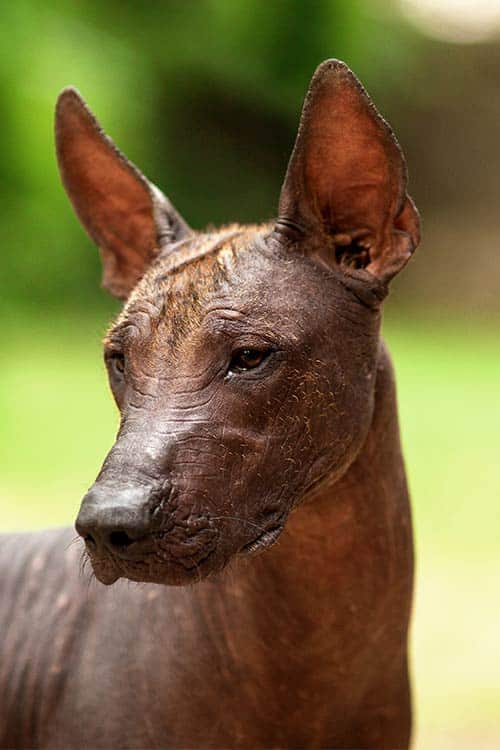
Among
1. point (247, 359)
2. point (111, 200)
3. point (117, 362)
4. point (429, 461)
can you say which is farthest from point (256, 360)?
point (429, 461)

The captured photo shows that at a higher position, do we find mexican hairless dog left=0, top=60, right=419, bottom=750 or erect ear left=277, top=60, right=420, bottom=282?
erect ear left=277, top=60, right=420, bottom=282

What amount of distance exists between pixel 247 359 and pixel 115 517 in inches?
23.1

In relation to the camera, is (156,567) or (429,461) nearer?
(156,567)

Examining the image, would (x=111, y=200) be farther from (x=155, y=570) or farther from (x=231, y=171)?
(x=231, y=171)

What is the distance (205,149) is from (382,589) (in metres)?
15.9

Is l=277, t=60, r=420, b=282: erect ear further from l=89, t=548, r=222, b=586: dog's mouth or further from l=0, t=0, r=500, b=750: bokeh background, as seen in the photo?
l=0, t=0, r=500, b=750: bokeh background

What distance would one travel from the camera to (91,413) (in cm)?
1188

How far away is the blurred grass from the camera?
636 centimetres

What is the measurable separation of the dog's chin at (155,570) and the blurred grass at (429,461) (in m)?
3.05

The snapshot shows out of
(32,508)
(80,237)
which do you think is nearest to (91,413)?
→ (32,508)

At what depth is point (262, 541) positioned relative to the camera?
9.94 feet

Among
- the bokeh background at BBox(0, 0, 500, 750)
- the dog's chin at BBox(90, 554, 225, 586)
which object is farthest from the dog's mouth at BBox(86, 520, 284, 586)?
the bokeh background at BBox(0, 0, 500, 750)

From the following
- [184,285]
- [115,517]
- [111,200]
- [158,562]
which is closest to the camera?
[115,517]

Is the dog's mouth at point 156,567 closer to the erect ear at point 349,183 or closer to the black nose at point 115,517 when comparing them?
the black nose at point 115,517
